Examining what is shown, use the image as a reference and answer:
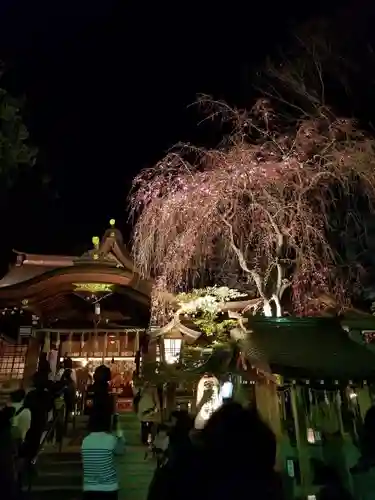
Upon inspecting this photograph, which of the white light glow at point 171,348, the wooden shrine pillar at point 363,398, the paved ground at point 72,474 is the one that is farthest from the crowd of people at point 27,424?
the wooden shrine pillar at point 363,398

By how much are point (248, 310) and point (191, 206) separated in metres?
3.65

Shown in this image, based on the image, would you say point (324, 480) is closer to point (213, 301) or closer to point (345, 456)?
point (345, 456)

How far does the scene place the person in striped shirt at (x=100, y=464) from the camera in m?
4.11

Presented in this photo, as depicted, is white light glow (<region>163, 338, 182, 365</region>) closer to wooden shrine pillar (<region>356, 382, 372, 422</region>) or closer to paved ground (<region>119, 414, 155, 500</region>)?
paved ground (<region>119, 414, 155, 500</region>)

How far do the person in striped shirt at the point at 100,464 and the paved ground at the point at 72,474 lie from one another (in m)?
3.79

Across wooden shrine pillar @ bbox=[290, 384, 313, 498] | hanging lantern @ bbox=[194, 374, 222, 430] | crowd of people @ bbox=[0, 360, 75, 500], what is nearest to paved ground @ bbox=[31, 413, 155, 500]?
crowd of people @ bbox=[0, 360, 75, 500]

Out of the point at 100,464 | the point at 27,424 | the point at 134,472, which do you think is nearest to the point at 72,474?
the point at 134,472

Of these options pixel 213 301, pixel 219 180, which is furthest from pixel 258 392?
pixel 219 180

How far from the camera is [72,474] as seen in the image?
318 inches

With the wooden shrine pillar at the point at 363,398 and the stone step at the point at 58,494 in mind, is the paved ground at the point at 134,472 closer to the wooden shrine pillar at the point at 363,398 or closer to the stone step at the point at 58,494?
the stone step at the point at 58,494

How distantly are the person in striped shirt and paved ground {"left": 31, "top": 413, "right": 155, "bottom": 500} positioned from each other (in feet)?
12.4

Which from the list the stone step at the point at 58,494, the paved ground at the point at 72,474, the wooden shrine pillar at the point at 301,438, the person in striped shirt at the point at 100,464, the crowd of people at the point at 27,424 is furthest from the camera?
the paved ground at the point at 72,474

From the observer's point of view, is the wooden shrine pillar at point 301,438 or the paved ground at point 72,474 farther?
the paved ground at point 72,474

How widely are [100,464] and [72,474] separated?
464cm
